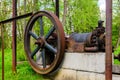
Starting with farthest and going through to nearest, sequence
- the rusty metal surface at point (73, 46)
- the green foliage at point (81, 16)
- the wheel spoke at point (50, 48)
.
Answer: the green foliage at point (81, 16), the wheel spoke at point (50, 48), the rusty metal surface at point (73, 46)

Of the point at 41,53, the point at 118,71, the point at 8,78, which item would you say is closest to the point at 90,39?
the point at 118,71

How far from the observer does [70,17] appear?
24078 mm

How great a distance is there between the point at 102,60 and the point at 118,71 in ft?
1.28

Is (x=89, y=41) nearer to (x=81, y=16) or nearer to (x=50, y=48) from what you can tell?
(x=50, y=48)

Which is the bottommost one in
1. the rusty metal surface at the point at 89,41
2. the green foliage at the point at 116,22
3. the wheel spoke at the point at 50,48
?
the wheel spoke at the point at 50,48

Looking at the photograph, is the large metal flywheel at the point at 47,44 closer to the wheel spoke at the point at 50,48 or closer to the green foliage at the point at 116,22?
the wheel spoke at the point at 50,48

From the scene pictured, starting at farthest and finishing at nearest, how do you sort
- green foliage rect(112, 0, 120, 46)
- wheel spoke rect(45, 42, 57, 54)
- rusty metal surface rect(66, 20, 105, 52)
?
green foliage rect(112, 0, 120, 46), wheel spoke rect(45, 42, 57, 54), rusty metal surface rect(66, 20, 105, 52)

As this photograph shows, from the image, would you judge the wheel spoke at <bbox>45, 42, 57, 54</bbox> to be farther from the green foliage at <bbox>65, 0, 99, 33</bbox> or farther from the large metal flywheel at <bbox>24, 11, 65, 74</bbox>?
the green foliage at <bbox>65, 0, 99, 33</bbox>

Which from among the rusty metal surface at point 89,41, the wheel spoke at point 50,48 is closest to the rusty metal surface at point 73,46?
the rusty metal surface at point 89,41

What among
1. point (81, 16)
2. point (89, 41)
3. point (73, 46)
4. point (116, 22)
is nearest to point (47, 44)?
point (73, 46)

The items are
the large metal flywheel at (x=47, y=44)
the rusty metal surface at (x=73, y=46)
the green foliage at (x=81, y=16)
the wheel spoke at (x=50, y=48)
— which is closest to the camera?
the rusty metal surface at (x=73, y=46)

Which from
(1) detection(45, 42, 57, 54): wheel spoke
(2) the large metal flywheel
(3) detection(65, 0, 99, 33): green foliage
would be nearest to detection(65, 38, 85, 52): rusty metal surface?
(2) the large metal flywheel

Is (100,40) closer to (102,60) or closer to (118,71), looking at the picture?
(102,60)

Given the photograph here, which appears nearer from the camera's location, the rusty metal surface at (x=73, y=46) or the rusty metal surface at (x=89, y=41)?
the rusty metal surface at (x=89, y=41)
